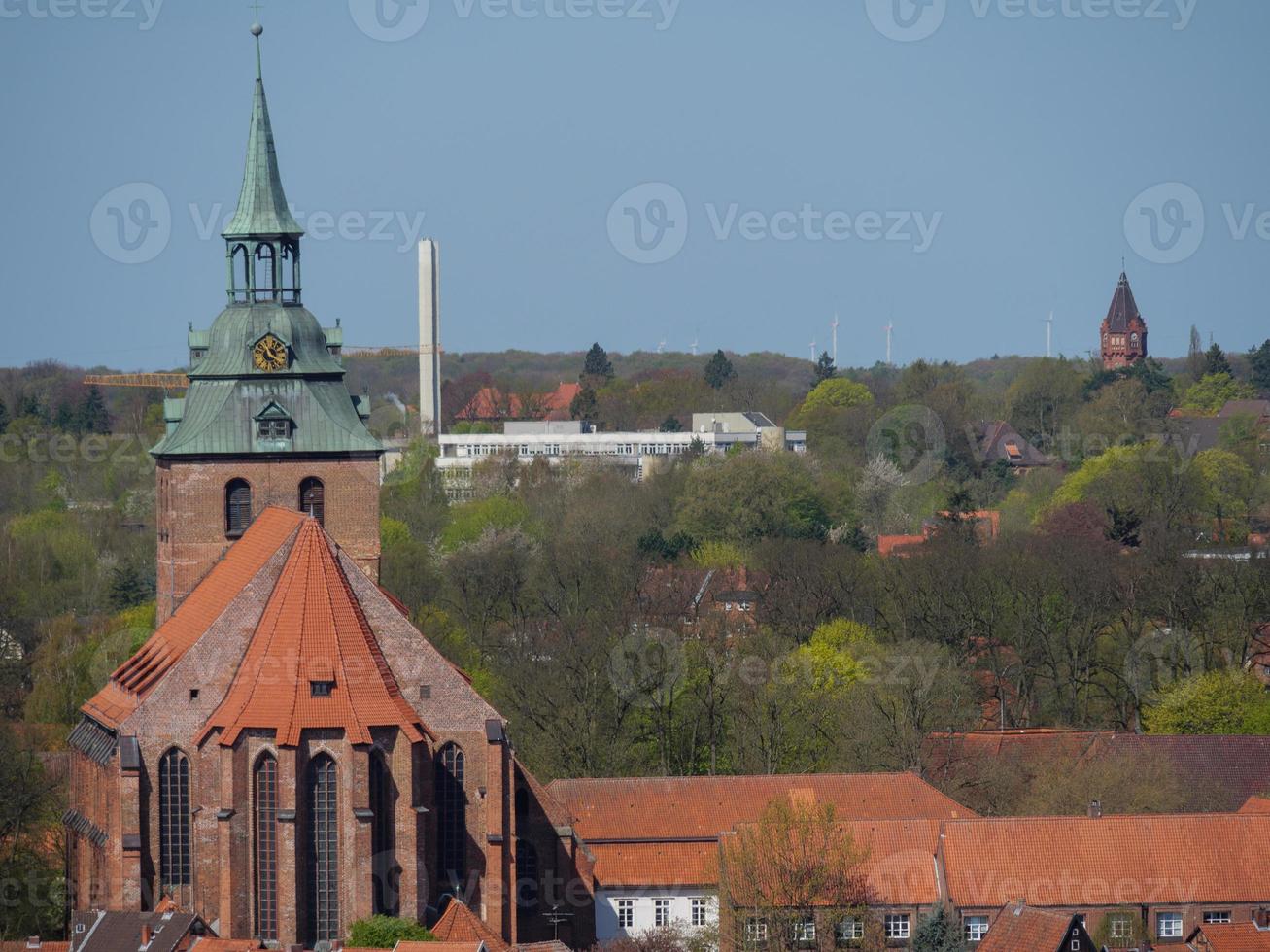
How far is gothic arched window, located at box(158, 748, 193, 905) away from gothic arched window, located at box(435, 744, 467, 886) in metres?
4.76

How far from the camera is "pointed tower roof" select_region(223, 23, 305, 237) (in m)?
63.0

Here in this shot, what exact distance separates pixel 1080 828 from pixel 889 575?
34.8m

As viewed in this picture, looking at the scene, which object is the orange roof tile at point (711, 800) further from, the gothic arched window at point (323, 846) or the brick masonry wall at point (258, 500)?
the gothic arched window at point (323, 846)

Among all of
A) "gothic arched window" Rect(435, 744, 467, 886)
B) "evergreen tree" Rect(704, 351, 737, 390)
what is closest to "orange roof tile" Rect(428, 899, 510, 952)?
"gothic arched window" Rect(435, 744, 467, 886)

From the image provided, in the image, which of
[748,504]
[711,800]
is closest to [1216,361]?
[748,504]

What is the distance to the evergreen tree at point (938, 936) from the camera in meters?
53.4

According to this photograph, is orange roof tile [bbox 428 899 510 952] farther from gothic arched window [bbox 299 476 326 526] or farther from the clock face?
the clock face

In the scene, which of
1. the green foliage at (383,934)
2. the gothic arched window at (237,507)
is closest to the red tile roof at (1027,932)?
the green foliage at (383,934)

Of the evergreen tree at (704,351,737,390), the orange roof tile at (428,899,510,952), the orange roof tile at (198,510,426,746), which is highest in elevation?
the evergreen tree at (704,351,737,390)

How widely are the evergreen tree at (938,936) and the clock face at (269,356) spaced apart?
1928 cm

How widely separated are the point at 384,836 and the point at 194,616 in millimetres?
8763

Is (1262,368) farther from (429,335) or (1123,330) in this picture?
(429,335)

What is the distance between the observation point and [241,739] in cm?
5031

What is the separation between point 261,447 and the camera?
6125 centimetres
